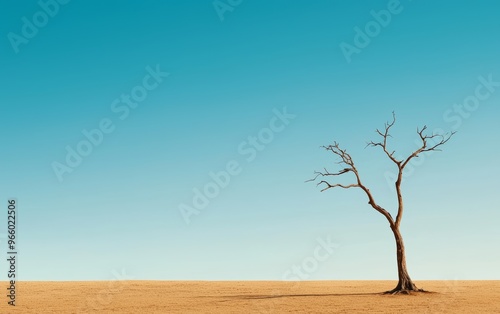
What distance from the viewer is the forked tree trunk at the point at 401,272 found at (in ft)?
140

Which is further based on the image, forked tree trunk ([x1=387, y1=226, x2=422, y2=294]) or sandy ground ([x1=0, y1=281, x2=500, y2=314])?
forked tree trunk ([x1=387, y1=226, x2=422, y2=294])

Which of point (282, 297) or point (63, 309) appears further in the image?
point (282, 297)

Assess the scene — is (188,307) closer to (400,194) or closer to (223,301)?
(223,301)

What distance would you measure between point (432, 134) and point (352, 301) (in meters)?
16.7

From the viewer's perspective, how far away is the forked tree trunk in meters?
42.8

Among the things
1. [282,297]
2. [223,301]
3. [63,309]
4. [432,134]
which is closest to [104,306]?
[63,309]

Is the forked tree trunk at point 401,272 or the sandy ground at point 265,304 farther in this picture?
the forked tree trunk at point 401,272

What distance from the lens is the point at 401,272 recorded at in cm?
4303

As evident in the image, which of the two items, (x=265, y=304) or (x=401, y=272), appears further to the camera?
(x=401, y=272)

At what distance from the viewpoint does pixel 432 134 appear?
4650cm

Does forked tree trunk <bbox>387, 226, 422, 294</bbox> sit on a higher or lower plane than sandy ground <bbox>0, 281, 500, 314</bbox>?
higher

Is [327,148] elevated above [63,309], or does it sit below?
above

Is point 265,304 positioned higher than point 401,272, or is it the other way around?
point 401,272

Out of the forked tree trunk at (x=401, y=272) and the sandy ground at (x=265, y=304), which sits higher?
the forked tree trunk at (x=401, y=272)
